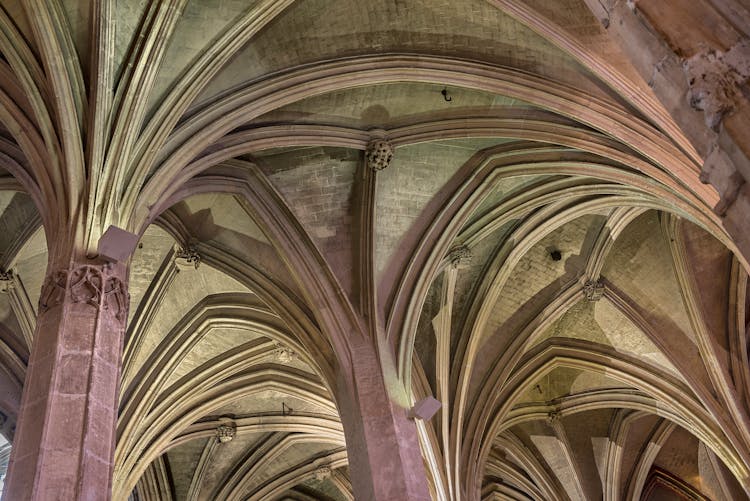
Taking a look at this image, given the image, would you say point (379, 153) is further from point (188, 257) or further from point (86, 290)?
point (86, 290)

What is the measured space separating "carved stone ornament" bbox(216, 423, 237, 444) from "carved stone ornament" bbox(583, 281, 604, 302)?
8419 millimetres

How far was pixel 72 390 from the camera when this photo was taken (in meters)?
8.57

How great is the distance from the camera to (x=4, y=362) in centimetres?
1698

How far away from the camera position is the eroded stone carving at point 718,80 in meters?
5.59

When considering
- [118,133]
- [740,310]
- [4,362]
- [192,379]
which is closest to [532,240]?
[740,310]

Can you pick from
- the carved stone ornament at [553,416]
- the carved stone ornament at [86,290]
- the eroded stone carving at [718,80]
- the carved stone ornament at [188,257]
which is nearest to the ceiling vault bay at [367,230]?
the carved stone ornament at [188,257]

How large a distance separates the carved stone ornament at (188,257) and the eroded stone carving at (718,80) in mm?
11234

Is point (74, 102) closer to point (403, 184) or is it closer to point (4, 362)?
point (403, 184)

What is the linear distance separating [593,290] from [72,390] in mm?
12070

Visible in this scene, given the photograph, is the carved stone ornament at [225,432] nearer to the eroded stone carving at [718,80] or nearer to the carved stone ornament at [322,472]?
the carved stone ornament at [322,472]

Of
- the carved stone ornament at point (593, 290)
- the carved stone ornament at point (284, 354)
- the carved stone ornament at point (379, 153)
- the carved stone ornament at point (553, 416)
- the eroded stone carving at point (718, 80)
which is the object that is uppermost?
the carved stone ornament at point (379, 153)

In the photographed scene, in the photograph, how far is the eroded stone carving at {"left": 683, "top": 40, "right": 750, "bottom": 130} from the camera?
18.4 ft

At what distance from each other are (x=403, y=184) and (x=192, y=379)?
6125 mm

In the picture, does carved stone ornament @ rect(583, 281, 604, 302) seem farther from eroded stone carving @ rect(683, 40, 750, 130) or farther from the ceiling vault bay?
eroded stone carving @ rect(683, 40, 750, 130)
